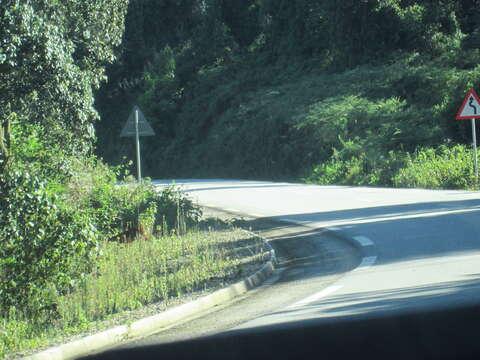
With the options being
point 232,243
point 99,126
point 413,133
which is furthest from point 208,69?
point 232,243

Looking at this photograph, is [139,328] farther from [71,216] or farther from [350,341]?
[71,216]

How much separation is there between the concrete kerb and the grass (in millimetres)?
297

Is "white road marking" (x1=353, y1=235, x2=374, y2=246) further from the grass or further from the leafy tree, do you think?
the leafy tree

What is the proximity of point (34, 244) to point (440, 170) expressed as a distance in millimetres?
17487

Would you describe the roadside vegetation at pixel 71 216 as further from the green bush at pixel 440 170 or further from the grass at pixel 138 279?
the green bush at pixel 440 170

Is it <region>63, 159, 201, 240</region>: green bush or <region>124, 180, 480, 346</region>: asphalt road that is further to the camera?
<region>63, 159, 201, 240</region>: green bush

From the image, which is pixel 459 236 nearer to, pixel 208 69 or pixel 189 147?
pixel 189 147

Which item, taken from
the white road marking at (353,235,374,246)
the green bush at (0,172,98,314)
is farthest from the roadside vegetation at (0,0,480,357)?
the white road marking at (353,235,374,246)

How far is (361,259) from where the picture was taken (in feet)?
37.4

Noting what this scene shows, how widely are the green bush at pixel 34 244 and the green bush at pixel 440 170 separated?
1543cm

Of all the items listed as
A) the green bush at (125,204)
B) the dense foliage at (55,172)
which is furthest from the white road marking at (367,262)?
the green bush at (125,204)

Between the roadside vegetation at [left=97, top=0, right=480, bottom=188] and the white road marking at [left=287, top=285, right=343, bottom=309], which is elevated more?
the roadside vegetation at [left=97, top=0, right=480, bottom=188]

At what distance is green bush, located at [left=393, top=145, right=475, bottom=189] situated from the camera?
78.2 feet

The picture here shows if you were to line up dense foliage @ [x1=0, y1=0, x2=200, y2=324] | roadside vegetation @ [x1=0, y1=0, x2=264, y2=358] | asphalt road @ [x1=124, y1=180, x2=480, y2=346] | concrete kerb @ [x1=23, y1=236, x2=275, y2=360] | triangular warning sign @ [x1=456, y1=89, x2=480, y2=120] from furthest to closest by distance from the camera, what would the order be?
triangular warning sign @ [x1=456, y1=89, x2=480, y2=120] < dense foliage @ [x1=0, y1=0, x2=200, y2=324] < roadside vegetation @ [x1=0, y1=0, x2=264, y2=358] < asphalt road @ [x1=124, y1=180, x2=480, y2=346] < concrete kerb @ [x1=23, y1=236, x2=275, y2=360]
